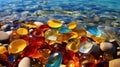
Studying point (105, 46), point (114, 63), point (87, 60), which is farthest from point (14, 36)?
point (114, 63)

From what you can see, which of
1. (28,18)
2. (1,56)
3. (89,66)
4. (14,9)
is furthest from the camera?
(14,9)

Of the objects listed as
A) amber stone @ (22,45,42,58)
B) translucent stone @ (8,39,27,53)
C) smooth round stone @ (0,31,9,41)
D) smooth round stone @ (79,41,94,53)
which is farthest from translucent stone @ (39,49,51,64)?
smooth round stone @ (0,31,9,41)

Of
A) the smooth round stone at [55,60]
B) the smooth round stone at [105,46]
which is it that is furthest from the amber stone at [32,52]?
the smooth round stone at [105,46]

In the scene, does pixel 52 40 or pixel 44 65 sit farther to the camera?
pixel 52 40

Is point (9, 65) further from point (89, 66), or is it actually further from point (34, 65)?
point (89, 66)

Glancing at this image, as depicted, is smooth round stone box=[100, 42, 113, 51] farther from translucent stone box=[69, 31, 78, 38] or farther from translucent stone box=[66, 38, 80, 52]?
translucent stone box=[69, 31, 78, 38]

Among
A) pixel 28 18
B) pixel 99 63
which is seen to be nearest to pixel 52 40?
pixel 99 63

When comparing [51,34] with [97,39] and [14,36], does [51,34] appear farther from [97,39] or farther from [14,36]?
[97,39]
